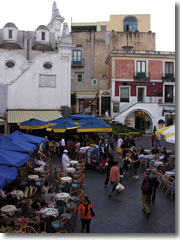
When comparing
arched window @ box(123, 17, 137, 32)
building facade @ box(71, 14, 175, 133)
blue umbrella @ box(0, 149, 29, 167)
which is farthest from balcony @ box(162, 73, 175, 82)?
blue umbrella @ box(0, 149, 29, 167)

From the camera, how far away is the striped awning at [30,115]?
60.9 feet

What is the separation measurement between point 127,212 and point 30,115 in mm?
14681

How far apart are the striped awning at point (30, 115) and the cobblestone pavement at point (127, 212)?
10847 mm

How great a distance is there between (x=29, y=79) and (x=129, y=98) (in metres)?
14.1

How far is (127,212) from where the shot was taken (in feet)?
23.1

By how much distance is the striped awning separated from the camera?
731 inches

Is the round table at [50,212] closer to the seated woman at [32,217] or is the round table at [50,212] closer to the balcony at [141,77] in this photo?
the seated woman at [32,217]

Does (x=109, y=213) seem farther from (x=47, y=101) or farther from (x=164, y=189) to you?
(x=47, y=101)

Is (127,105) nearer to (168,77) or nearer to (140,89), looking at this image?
(140,89)

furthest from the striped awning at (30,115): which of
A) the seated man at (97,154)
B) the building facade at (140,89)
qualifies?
the building facade at (140,89)

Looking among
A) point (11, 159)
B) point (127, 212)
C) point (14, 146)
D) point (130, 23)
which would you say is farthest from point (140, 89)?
point (11, 159)

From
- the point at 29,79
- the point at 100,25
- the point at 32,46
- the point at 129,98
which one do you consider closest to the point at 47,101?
the point at 29,79

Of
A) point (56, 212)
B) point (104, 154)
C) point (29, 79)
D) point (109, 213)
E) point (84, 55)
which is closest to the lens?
point (56, 212)

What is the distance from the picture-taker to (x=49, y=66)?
2122 cm
